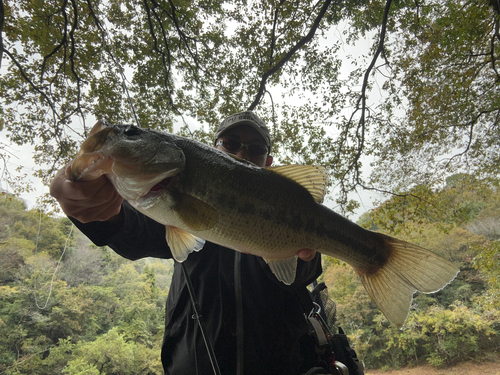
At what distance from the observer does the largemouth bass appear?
1.31 m

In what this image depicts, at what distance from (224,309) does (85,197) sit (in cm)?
120

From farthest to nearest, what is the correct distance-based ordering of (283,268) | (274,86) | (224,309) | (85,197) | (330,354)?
(274,86)
(330,354)
(224,309)
(283,268)
(85,197)

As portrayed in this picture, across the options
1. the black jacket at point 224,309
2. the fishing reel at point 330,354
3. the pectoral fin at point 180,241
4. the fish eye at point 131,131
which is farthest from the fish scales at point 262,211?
the fishing reel at point 330,354

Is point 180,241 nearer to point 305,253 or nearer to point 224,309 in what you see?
point 224,309

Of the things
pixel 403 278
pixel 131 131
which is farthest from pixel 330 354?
pixel 131 131

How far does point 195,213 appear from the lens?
1.34m

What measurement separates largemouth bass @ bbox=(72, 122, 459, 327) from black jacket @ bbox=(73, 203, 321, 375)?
1.29ft

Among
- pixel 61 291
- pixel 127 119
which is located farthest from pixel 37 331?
pixel 127 119

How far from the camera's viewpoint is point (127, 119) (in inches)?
285

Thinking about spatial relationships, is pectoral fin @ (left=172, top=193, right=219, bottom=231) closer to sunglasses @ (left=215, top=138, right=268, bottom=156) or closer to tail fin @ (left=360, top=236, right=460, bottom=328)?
tail fin @ (left=360, top=236, right=460, bottom=328)

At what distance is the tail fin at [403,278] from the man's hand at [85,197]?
1.84 meters

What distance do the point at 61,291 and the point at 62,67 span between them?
14.8 metres

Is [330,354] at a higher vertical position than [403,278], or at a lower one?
lower

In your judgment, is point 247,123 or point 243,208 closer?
point 243,208
